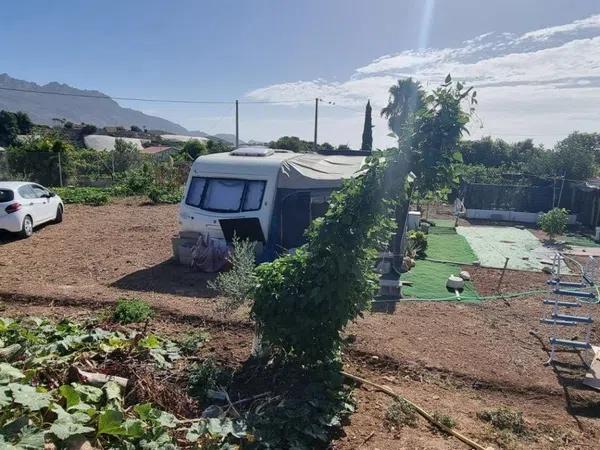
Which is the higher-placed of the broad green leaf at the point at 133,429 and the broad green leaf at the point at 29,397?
the broad green leaf at the point at 29,397

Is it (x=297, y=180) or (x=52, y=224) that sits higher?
(x=297, y=180)

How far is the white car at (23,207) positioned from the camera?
1104cm

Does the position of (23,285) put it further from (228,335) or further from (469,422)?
(469,422)

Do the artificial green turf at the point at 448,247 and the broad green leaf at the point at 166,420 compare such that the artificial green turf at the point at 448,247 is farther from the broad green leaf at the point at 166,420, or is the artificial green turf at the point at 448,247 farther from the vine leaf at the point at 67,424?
the vine leaf at the point at 67,424

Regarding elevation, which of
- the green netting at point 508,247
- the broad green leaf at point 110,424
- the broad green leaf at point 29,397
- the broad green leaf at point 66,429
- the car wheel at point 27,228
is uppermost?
the broad green leaf at point 29,397

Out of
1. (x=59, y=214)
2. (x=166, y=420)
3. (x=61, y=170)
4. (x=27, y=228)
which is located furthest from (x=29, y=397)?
(x=61, y=170)

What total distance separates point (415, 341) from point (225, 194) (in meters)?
5.13

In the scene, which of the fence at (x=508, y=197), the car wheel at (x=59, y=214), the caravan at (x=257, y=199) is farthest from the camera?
the fence at (x=508, y=197)

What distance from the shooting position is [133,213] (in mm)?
16156

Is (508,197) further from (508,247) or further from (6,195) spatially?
(6,195)

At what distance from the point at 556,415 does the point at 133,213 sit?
14871 millimetres

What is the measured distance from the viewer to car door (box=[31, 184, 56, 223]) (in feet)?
40.9

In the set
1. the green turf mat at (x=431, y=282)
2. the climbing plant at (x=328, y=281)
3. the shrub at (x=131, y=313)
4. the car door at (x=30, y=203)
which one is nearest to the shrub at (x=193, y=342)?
the shrub at (x=131, y=313)

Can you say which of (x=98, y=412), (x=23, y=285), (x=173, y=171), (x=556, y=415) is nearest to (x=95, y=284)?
(x=23, y=285)
